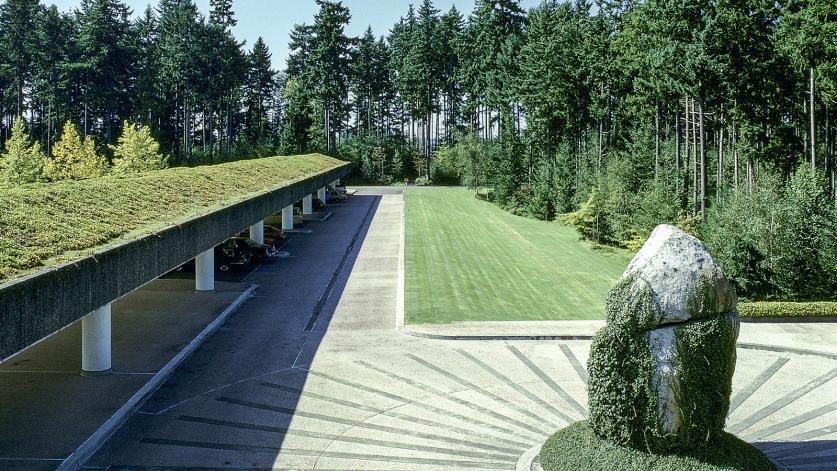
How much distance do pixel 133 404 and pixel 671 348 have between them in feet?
42.4

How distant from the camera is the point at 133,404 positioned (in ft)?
58.0

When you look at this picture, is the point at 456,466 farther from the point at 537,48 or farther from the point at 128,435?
the point at 537,48

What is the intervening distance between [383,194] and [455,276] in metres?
49.2

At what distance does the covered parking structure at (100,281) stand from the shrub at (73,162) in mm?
33533

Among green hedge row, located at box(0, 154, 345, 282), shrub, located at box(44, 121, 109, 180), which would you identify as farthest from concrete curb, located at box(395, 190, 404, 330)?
shrub, located at box(44, 121, 109, 180)

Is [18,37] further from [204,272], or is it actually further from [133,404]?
[133,404]

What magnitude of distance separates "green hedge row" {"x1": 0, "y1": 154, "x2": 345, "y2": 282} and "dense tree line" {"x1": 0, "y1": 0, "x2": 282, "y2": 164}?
57.7 metres

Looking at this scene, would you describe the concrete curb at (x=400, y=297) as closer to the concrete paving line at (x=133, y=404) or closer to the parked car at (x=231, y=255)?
the concrete paving line at (x=133, y=404)

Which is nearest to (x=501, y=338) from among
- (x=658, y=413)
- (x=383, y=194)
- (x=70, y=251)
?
(x=658, y=413)

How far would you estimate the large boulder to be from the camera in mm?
12977

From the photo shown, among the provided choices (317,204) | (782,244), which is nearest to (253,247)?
(782,244)

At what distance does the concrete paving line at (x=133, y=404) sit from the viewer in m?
14.6

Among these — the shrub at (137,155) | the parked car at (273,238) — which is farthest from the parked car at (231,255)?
the shrub at (137,155)

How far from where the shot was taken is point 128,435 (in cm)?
1619
